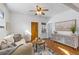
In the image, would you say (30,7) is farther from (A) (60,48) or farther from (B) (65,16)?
(A) (60,48)

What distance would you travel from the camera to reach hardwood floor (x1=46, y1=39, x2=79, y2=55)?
2.09m

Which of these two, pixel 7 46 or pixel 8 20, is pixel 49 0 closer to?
pixel 8 20

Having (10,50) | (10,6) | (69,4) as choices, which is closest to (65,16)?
(69,4)

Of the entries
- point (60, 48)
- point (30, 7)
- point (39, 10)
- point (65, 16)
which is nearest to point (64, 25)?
point (65, 16)

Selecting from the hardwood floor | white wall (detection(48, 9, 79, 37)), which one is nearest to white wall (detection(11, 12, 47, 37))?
white wall (detection(48, 9, 79, 37))

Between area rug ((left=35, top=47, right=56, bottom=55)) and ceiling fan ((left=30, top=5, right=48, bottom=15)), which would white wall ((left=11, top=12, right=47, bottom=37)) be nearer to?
ceiling fan ((left=30, top=5, right=48, bottom=15))

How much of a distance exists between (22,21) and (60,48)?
0.82 metres

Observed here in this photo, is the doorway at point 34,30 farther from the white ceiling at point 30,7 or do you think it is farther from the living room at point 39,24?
→ the white ceiling at point 30,7

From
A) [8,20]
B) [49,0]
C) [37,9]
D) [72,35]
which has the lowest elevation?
[72,35]

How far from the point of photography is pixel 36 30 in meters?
2.17

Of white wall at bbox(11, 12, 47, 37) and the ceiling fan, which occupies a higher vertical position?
the ceiling fan

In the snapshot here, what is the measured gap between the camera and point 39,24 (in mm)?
2184
